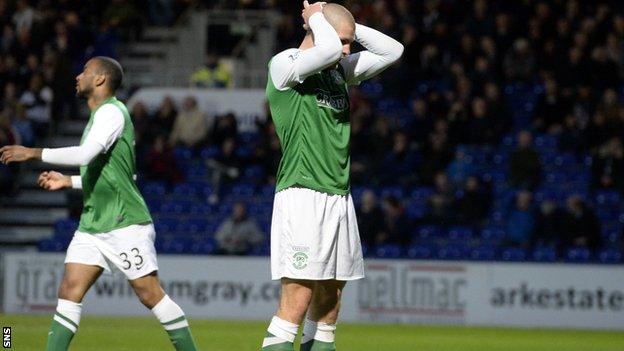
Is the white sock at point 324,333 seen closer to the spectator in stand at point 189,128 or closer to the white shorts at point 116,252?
the white shorts at point 116,252

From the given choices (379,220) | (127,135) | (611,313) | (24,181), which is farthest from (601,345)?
(24,181)

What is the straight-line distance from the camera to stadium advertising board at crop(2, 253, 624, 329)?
17438 millimetres

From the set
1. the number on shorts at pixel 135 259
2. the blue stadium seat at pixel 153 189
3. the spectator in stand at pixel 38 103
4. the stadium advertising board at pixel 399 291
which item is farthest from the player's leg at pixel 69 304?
the spectator in stand at pixel 38 103

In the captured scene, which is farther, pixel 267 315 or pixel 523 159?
pixel 523 159

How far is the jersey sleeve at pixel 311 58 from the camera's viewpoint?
660 centimetres

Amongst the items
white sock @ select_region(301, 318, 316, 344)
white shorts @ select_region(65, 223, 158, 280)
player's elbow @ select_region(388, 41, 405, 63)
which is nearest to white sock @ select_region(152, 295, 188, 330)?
white shorts @ select_region(65, 223, 158, 280)

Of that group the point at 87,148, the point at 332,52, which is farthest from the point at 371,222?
the point at 332,52

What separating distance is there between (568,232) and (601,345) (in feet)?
16.6

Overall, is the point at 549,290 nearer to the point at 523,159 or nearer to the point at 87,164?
the point at 523,159

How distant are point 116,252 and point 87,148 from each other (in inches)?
29.6

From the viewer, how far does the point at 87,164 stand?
776cm

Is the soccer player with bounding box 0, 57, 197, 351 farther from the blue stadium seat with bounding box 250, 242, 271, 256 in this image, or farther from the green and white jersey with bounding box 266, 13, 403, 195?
the blue stadium seat with bounding box 250, 242, 271, 256

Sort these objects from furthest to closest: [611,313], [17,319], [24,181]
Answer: [24,181], [611,313], [17,319]

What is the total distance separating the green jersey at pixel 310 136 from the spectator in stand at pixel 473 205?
40.3 ft
